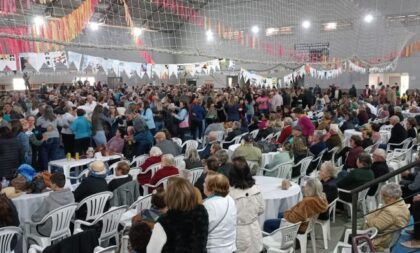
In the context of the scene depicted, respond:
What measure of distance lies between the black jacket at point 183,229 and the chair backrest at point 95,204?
6.44ft

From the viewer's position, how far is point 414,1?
18.1 m

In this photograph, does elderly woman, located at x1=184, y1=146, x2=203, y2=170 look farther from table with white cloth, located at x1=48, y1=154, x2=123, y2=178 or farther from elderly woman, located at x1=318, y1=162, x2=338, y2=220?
elderly woman, located at x1=318, y1=162, x2=338, y2=220

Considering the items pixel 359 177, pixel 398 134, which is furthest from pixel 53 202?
pixel 398 134

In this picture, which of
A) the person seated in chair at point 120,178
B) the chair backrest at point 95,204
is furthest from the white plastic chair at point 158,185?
the chair backrest at point 95,204

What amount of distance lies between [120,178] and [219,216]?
2127 mm

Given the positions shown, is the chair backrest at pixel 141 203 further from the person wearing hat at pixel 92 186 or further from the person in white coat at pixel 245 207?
the person in white coat at pixel 245 207

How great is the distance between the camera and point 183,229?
87.4 inches

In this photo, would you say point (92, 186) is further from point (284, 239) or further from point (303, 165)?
point (303, 165)

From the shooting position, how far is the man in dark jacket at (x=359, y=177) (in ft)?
14.8

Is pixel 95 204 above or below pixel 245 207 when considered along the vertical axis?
below

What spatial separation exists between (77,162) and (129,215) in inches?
81.0

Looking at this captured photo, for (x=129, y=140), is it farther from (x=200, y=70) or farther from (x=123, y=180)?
(x=200, y=70)

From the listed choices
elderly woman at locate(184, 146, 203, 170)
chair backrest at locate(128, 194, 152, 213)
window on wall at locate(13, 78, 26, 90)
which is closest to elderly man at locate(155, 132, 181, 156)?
elderly woman at locate(184, 146, 203, 170)

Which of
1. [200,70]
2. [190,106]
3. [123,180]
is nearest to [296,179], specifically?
[123,180]
